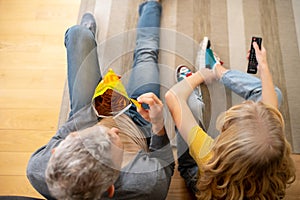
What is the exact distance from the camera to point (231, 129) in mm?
738

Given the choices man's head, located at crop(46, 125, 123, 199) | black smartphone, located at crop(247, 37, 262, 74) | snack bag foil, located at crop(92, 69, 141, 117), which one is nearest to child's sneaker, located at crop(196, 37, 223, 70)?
black smartphone, located at crop(247, 37, 262, 74)

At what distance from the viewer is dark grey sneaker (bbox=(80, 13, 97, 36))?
4.05 feet

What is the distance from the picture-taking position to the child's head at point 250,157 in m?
0.69

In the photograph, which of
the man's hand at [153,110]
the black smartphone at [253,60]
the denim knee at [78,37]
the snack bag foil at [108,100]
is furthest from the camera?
the black smartphone at [253,60]

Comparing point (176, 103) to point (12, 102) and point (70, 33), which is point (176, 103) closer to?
point (70, 33)

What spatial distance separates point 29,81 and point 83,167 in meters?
0.74

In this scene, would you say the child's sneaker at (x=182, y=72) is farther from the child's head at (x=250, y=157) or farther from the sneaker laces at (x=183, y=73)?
the child's head at (x=250, y=157)

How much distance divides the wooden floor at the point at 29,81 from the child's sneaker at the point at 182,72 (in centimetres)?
32

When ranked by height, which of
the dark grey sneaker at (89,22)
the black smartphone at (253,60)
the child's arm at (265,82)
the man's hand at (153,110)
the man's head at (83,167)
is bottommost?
the man's head at (83,167)

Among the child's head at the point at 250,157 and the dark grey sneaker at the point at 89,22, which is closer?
the child's head at the point at 250,157

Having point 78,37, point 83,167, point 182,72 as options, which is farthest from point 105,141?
point 182,72

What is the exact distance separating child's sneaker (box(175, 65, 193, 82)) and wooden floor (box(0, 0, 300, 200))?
1.06 feet

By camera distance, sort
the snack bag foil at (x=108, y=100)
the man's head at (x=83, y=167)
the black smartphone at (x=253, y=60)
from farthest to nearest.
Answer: the black smartphone at (x=253, y=60), the snack bag foil at (x=108, y=100), the man's head at (x=83, y=167)

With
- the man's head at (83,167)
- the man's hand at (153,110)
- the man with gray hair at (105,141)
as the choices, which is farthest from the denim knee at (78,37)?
the man's head at (83,167)
